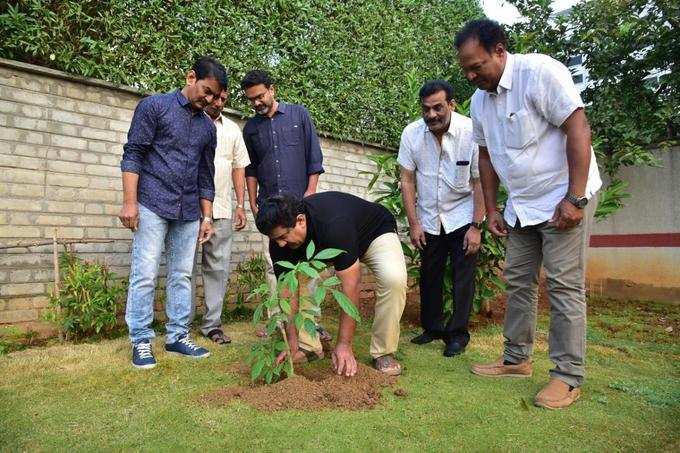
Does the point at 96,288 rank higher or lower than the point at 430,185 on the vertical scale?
lower

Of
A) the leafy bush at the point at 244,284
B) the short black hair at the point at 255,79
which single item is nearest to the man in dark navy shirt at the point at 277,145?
the short black hair at the point at 255,79

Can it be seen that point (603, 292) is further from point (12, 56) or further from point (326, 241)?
point (12, 56)

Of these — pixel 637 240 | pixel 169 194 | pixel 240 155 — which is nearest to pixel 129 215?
pixel 169 194

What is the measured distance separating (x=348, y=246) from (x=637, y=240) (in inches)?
199

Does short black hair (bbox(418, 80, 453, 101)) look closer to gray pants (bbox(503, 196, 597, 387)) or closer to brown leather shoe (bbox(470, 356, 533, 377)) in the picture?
gray pants (bbox(503, 196, 597, 387))

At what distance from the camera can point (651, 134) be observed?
5746mm

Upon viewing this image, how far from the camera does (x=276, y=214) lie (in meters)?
2.34

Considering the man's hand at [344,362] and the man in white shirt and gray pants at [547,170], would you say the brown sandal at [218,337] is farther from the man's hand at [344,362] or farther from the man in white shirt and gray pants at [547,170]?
the man in white shirt and gray pants at [547,170]

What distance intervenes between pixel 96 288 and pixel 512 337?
8.77 ft

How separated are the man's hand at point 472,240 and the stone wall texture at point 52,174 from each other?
2.42 metres

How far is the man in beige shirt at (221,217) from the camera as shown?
140 inches

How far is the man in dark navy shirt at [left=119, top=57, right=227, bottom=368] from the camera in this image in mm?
2854

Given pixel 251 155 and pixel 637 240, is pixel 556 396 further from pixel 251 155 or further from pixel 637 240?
pixel 637 240

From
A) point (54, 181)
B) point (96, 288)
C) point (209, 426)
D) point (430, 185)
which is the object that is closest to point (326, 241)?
point (209, 426)
